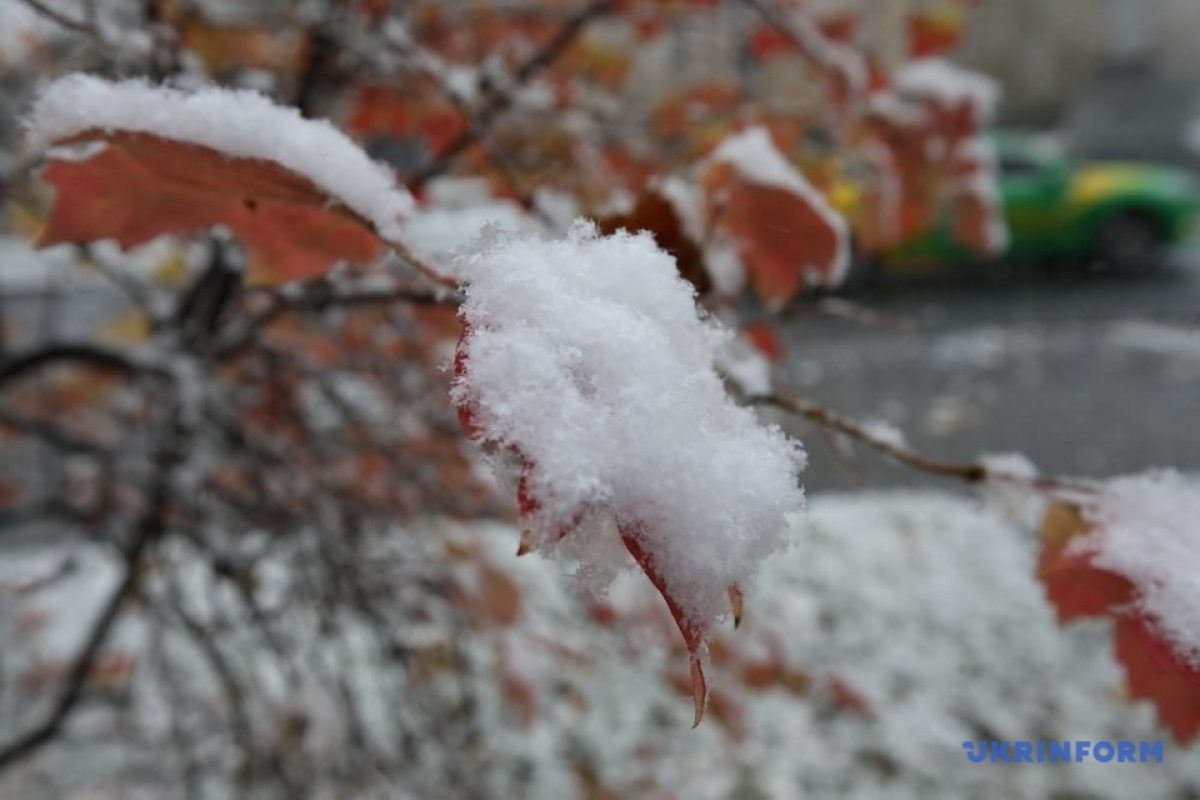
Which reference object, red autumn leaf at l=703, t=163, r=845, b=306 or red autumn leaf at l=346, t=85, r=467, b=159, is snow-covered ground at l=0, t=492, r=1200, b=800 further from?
red autumn leaf at l=703, t=163, r=845, b=306

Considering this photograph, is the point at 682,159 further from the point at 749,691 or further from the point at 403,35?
the point at 749,691

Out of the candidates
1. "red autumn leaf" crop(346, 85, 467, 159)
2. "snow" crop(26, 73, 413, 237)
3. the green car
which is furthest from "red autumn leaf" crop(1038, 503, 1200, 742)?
the green car

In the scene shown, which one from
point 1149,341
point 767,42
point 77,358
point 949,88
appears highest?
point 1149,341

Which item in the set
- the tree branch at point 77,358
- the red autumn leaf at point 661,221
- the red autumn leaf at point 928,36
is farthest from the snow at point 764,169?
the red autumn leaf at point 928,36

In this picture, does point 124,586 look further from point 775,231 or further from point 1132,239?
point 1132,239

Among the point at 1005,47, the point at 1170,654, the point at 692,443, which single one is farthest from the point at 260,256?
the point at 1005,47

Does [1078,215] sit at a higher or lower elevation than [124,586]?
higher

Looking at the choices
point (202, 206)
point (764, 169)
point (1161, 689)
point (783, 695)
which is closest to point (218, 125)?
A: point (202, 206)

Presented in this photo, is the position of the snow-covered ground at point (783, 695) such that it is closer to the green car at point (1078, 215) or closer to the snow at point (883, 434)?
the snow at point (883, 434)
